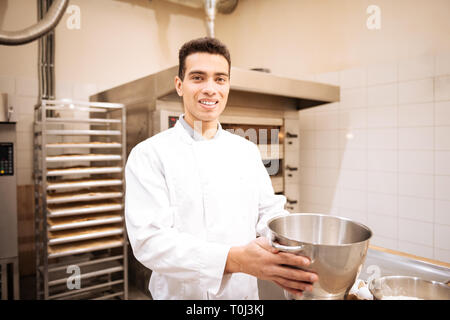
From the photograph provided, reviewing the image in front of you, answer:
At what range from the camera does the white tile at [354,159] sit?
2.44 metres

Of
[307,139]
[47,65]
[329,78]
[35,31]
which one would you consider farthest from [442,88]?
[47,65]

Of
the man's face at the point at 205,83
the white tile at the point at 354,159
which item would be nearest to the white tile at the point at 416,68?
the white tile at the point at 354,159

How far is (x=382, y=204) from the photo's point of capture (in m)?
2.34

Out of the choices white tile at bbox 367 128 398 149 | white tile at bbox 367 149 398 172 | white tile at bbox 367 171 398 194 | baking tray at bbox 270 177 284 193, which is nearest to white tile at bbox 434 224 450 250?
white tile at bbox 367 171 398 194

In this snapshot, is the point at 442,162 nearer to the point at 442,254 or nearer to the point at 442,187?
the point at 442,187

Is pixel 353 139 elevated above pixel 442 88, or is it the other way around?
pixel 442 88

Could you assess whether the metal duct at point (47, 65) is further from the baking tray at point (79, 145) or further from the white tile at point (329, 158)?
the white tile at point (329, 158)

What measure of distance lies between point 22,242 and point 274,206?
241cm

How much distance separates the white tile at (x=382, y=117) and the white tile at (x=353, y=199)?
553mm

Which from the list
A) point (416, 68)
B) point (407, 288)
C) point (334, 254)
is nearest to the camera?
point (334, 254)

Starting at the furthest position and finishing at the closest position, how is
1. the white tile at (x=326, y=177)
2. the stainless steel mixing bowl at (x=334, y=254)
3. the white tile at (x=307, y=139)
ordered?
the white tile at (x=307, y=139) < the white tile at (x=326, y=177) < the stainless steel mixing bowl at (x=334, y=254)

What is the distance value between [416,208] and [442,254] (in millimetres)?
326
